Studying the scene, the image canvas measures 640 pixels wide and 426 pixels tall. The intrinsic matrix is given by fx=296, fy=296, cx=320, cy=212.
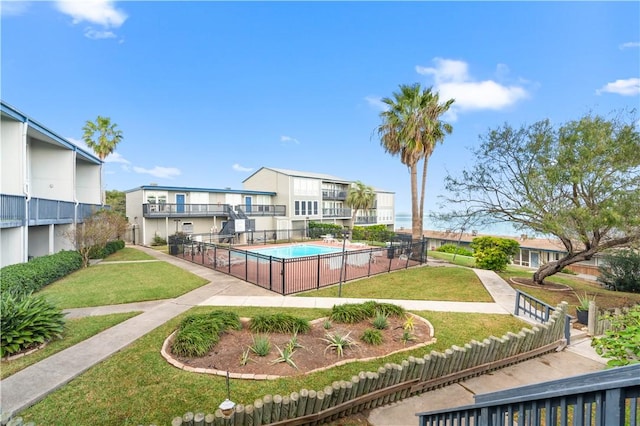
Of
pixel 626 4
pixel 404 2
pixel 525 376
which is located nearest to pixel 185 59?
pixel 404 2

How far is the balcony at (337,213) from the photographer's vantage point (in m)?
38.9

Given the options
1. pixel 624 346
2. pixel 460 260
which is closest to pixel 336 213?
pixel 460 260

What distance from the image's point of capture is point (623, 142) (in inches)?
374

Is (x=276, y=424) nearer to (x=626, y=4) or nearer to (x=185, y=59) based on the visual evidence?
(x=626, y=4)

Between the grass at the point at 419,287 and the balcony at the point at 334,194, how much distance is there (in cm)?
2515

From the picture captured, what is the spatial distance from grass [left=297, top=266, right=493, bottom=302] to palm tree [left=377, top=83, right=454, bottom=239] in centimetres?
809

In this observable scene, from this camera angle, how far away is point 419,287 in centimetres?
1215

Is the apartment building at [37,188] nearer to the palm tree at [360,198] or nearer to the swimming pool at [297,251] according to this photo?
the swimming pool at [297,251]

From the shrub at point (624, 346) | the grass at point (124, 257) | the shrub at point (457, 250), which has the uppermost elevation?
the shrub at point (624, 346)

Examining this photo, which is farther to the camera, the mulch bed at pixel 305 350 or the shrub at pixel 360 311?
the shrub at pixel 360 311

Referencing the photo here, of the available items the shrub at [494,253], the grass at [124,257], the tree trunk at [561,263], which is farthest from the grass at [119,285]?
the tree trunk at [561,263]

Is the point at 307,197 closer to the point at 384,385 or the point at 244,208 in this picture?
the point at 244,208

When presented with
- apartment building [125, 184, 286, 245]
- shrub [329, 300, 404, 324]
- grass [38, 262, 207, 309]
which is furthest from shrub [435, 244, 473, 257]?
grass [38, 262, 207, 309]

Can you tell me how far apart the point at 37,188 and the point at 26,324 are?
15.6 m
